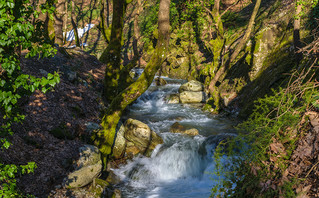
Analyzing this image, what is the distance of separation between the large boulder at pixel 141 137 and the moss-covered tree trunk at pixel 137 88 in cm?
162

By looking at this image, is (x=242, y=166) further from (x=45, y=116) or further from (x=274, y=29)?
(x=274, y=29)

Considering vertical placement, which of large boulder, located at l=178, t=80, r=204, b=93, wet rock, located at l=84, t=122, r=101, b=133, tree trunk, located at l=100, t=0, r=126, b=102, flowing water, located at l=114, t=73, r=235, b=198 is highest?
tree trunk, located at l=100, t=0, r=126, b=102

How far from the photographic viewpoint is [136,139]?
31.6ft

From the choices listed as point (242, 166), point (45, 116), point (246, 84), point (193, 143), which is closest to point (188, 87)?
point (246, 84)

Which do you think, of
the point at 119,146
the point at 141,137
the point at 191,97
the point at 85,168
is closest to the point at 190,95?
the point at 191,97

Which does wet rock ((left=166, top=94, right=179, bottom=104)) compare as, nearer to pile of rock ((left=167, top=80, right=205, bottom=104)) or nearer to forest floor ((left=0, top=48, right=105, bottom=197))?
pile of rock ((left=167, top=80, right=205, bottom=104))

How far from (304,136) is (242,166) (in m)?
1.24

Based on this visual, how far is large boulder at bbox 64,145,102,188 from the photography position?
6201 mm

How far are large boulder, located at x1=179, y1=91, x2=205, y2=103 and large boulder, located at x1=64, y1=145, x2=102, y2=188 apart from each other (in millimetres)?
10421

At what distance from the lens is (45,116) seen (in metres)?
7.82

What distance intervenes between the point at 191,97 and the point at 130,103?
7.68 metres

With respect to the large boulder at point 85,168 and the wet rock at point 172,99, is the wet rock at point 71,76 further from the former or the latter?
the wet rock at point 172,99

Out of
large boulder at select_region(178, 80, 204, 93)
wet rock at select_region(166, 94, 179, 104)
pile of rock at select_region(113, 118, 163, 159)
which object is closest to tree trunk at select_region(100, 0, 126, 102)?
pile of rock at select_region(113, 118, 163, 159)

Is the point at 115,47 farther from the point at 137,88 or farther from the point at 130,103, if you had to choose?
the point at 137,88
